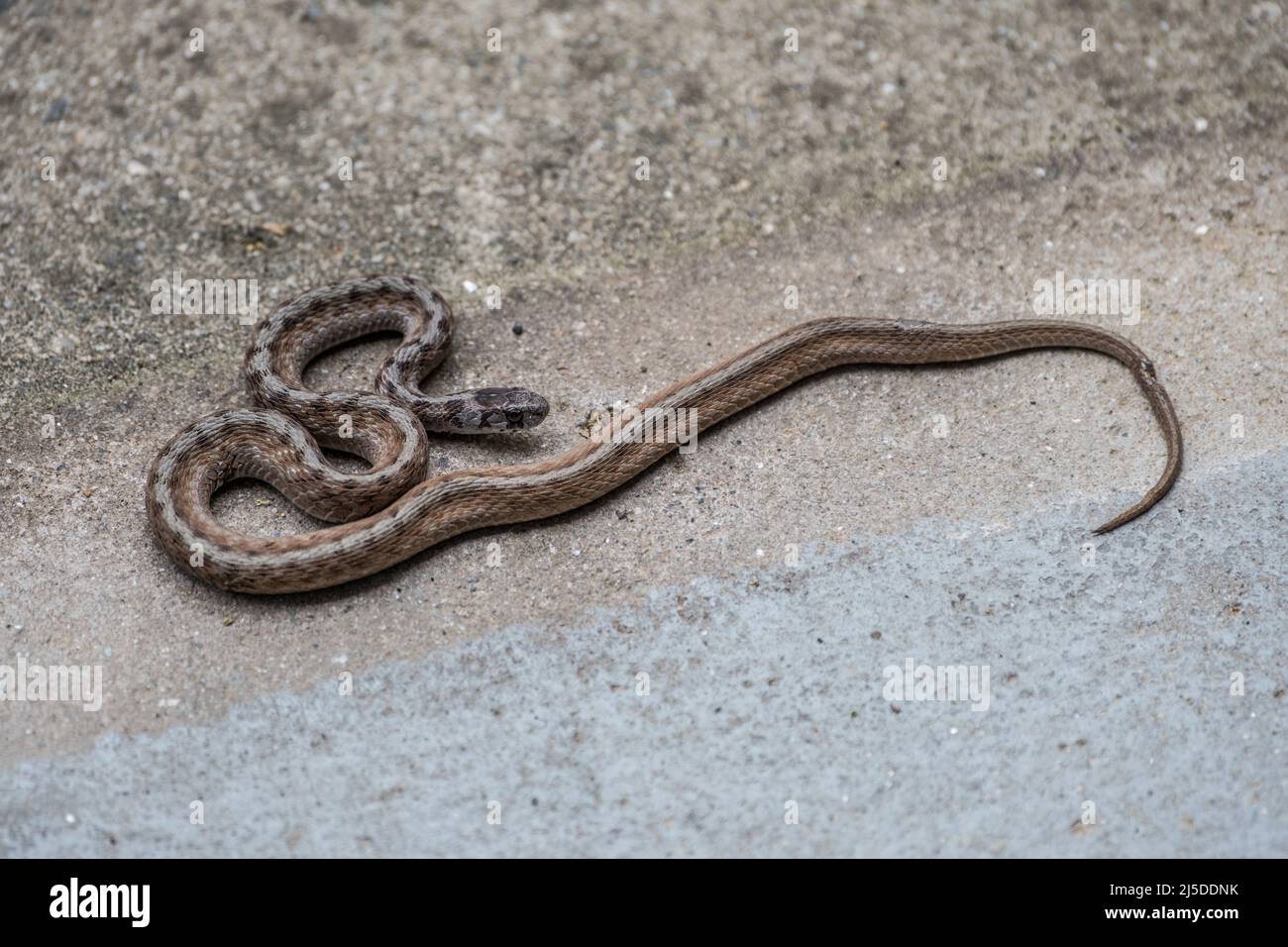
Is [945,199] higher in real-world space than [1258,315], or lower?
higher

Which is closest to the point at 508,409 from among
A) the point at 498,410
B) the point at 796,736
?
the point at 498,410

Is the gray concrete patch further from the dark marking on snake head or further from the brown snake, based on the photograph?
the dark marking on snake head

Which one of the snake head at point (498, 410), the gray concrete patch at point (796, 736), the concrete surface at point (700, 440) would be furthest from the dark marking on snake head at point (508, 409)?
the gray concrete patch at point (796, 736)

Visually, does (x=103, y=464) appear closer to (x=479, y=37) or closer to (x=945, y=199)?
(x=479, y=37)

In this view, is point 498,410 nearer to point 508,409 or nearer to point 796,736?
point 508,409

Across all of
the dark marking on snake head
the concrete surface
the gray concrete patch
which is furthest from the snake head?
the gray concrete patch

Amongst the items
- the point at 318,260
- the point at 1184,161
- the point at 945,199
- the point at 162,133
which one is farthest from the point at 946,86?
the point at 162,133
